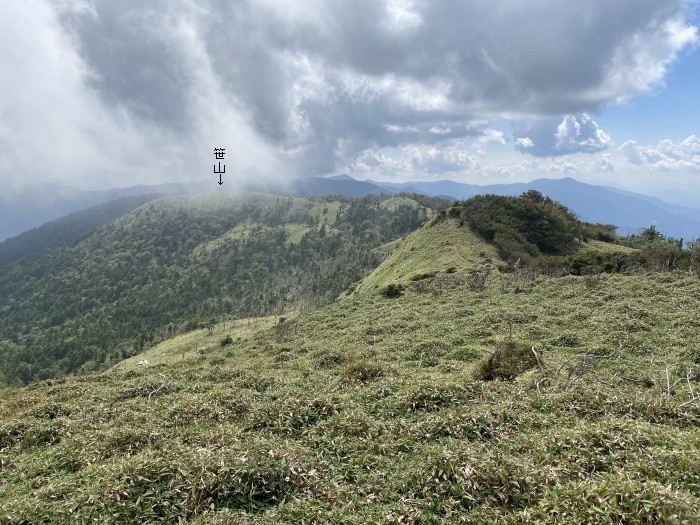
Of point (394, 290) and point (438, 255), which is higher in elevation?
point (438, 255)

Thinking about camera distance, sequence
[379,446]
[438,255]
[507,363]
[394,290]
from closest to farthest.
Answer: [379,446]
[507,363]
[394,290]
[438,255]

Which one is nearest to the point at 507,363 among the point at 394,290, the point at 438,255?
the point at 394,290

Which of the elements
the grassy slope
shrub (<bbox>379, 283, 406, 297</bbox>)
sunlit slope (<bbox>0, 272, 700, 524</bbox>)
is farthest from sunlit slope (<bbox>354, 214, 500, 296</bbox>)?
the grassy slope

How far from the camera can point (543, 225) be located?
264ft

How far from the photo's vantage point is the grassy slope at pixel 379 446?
7.92 metres

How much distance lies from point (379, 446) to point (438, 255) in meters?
62.1

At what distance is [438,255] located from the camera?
7081 centimetres

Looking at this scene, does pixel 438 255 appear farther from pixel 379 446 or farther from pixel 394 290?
pixel 379 446

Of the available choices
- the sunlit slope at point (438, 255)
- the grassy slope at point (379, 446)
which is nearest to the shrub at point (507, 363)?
the grassy slope at point (379, 446)

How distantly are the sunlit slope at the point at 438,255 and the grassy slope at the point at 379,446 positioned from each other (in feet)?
129

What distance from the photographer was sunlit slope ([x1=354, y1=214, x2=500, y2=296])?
62938 millimetres

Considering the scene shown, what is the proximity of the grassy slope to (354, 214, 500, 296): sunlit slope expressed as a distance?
39421 mm

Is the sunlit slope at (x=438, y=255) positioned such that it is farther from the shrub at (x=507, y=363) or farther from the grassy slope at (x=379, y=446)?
the grassy slope at (x=379, y=446)

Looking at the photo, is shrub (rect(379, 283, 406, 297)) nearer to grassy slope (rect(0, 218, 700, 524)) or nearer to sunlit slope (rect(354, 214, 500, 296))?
sunlit slope (rect(354, 214, 500, 296))
